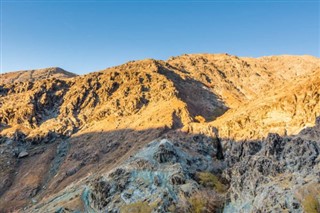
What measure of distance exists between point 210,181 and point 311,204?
30.0 metres

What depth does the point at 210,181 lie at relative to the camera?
72188 millimetres

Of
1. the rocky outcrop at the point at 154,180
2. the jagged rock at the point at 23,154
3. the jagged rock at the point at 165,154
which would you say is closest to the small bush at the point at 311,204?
the rocky outcrop at the point at 154,180

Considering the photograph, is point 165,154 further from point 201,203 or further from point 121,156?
point 121,156

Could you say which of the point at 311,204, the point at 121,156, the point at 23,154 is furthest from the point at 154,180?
the point at 23,154

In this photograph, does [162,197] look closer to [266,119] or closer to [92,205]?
[92,205]

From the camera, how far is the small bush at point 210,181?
69875mm

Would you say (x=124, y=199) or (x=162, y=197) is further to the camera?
(x=124, y=199)

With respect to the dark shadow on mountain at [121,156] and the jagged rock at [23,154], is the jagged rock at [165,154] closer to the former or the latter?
the dark shadow on mountain at [121,156]

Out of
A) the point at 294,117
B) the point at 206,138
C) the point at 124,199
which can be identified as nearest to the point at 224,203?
the point at 124,199

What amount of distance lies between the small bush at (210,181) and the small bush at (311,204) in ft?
83.8

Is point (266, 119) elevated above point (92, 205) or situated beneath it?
elevated above

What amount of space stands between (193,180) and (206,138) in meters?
24.4

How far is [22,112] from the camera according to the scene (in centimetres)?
15425

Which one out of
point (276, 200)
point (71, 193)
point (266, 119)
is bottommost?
point (71, 193)
